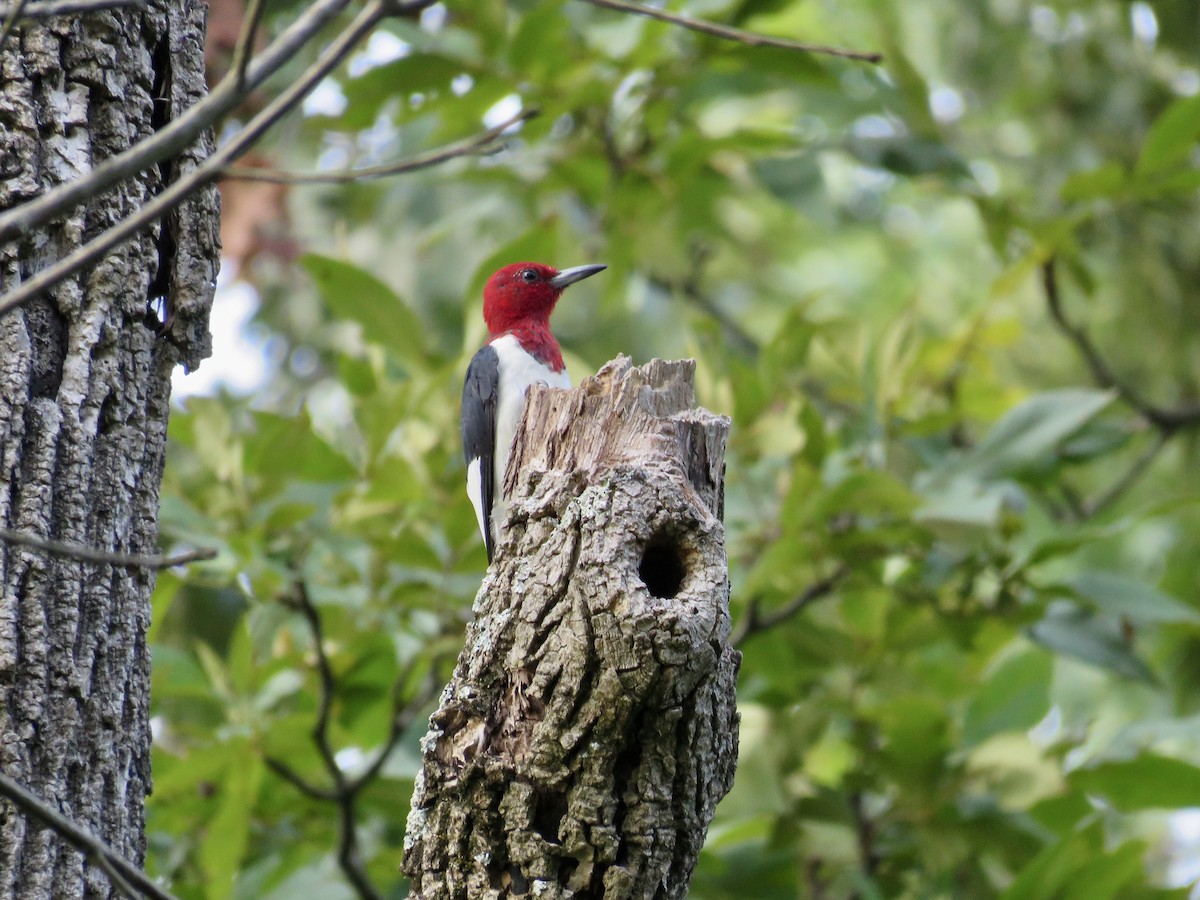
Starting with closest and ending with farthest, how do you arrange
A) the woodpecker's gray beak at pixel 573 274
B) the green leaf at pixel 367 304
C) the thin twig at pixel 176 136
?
1. the thin twig at pixel 176 136
2. the green leaf at pixel 367 304
3. the woodpecker's gray beak at pixel 573 274

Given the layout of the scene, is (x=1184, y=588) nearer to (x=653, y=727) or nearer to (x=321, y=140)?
(x=653, y=727)

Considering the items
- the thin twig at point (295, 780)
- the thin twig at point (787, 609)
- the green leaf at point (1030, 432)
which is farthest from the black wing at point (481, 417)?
the green leaf at point (1030, 432)

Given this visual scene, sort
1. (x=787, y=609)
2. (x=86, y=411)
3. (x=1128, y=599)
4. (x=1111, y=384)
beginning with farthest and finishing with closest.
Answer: (x=1111, y=384), (x=787, y=609), (x=1128, y=599), (x=86, y=411)

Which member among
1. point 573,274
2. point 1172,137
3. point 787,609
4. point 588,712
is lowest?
point 588,712

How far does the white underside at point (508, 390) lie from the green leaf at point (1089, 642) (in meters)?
1.81

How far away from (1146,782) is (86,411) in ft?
10.6

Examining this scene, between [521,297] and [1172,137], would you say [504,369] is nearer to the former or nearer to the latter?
[521,297]

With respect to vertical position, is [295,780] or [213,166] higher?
[295,780]

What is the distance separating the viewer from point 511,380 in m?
4.58

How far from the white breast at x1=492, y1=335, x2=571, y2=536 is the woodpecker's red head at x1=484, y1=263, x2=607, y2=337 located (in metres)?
0.38

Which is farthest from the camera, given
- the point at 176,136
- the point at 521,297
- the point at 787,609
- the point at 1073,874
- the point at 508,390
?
the point at 521,297

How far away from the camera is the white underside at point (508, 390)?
4344 mm

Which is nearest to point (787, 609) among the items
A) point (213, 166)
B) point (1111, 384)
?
point (1111, 384)

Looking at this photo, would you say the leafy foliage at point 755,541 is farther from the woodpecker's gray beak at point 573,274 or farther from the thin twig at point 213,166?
the thin twig at point 213,166
